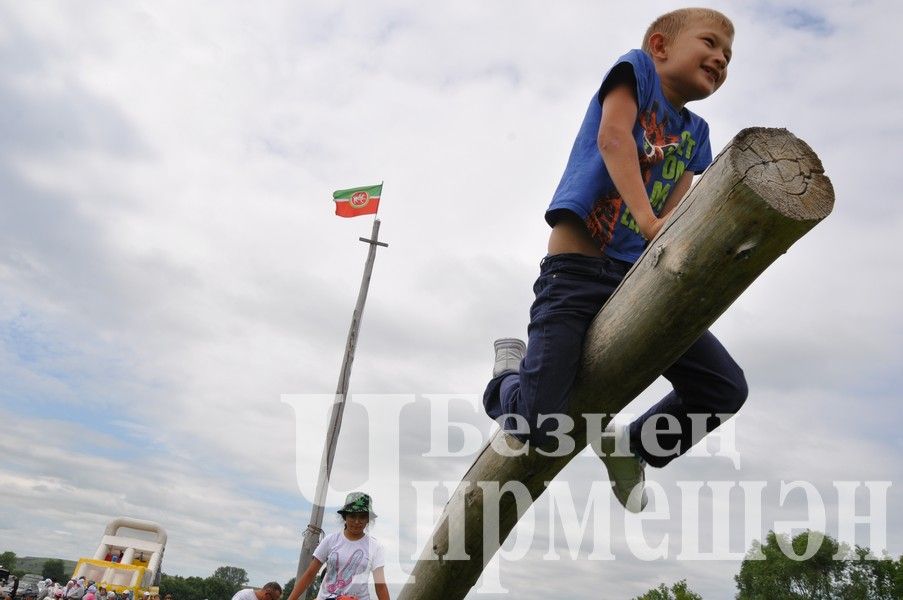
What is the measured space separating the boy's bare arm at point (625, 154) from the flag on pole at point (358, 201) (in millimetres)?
13540

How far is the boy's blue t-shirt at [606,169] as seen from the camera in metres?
2.38

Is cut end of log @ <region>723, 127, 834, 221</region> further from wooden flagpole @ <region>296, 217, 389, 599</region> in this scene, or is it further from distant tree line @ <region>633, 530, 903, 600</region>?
distant tree line @ <region>633, 530, 903, 600</region>

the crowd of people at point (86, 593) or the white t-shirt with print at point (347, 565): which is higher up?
the white t-shirt with print at point (347, 565)

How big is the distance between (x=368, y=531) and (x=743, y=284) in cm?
342

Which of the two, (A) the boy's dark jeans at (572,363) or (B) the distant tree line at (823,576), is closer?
(A) the boy's dark jeans at (572,363)

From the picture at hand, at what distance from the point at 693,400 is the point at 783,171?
1050 millimetres

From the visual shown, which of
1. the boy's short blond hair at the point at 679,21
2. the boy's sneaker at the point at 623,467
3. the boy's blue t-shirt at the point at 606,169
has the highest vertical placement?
the boy's short blond hair at the point at 679,21

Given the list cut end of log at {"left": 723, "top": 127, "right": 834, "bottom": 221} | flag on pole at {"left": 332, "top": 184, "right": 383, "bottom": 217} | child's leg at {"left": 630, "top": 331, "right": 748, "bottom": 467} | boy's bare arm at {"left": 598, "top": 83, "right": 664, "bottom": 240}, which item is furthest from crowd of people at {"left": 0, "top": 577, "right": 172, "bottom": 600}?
cut end of log at {"left": 723, "top": 127, "right": 834, "bottom": 221}

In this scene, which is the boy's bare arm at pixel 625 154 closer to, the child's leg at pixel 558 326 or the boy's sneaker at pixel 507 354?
the child's leg at pixel 558 326

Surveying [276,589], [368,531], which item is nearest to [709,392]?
[368,531]

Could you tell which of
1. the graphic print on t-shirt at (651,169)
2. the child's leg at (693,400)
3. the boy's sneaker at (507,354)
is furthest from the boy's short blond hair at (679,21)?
the boy's sneaker at (507,354)

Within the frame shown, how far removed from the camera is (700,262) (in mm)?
1918

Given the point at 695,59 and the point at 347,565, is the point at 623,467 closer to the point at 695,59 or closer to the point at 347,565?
the point at 695,59

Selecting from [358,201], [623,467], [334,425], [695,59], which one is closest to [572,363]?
[623,467]
